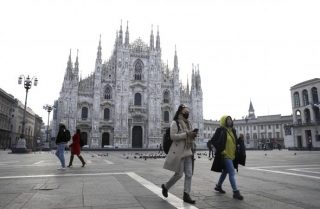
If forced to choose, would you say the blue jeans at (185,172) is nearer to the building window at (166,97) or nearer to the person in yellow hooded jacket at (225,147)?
the person in yellow hooded jacket at (225,147)

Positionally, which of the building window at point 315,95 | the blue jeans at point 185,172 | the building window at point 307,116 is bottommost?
the blue jeans at point 185,172

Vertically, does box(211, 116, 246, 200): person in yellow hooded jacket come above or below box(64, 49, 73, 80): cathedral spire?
below

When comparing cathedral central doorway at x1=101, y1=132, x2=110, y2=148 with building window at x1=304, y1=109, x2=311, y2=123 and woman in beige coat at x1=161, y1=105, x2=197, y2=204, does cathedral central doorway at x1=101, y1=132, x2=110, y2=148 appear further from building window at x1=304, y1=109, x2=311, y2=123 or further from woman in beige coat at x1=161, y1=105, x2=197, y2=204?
woman in beige coat at x1=161, y1=105, x2=197, y2=204

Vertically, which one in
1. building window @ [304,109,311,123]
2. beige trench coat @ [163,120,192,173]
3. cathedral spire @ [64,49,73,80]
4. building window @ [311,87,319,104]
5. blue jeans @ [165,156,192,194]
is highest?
cathedral spire @ [64,49,73,80]

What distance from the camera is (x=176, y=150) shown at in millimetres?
4445

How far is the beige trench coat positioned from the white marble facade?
38357mm

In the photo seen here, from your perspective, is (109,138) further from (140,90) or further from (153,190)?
(153,190)

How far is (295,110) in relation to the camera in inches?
1871

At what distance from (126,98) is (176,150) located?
40.3m

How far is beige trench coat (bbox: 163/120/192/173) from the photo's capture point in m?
4.39

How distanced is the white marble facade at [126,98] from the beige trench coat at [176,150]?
38.4 meters

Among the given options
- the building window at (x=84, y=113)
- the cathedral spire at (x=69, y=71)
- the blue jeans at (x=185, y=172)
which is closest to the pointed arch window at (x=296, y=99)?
the building window at (x=84, y=113)

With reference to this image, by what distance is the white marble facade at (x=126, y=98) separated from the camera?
138 feet

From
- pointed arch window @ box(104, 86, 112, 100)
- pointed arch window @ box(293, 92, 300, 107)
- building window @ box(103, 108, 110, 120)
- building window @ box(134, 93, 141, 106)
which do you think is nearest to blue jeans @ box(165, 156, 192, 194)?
building window @ box(103, 108, 110, 120)
